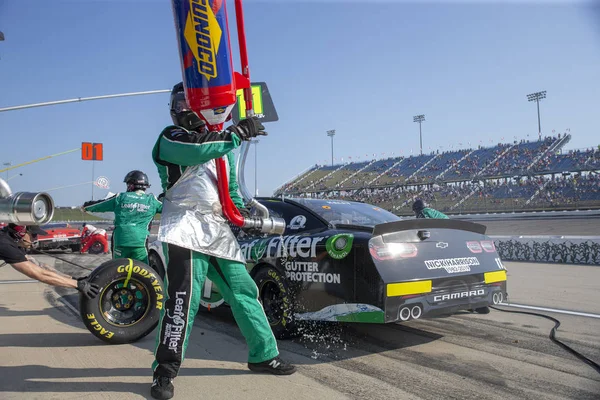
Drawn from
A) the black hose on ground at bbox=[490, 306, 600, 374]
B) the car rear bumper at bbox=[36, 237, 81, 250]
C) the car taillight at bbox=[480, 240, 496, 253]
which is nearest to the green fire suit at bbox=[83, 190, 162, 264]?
the car taillight at bbox=[480, 240, 496, 253]

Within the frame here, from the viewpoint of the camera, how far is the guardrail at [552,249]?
10.5 metres

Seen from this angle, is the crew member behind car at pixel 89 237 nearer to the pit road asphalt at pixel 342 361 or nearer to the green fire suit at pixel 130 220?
the pit road asphalt at pixel 342 361

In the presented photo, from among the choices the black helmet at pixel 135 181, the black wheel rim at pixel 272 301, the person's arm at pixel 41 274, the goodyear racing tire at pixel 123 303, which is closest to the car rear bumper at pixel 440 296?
the black wheel rim at pixel 272 301

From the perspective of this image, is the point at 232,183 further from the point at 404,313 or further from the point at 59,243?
the point at 59,243

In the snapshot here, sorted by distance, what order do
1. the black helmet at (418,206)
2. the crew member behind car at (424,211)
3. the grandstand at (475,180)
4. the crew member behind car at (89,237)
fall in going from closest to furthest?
the crew member behind car at (424,211) → the black helmet at (418,206) → the crew member behind car at (89,237) → the grandstand at (475,180)

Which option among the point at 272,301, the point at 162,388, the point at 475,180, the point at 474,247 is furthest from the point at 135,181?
the point at 475,180

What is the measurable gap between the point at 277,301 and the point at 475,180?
30.9m

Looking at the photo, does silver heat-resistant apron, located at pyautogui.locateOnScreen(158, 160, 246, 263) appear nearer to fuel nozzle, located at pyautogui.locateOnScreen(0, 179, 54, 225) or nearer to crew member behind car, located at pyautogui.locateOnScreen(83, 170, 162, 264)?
fuel nozzle, located at pyautogui.locateOnScreen(0, 179, 54, 225)

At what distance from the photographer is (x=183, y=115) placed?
3.07 metres

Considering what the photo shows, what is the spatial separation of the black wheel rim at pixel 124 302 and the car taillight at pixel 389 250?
7.00 feet

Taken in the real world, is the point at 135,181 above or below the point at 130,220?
above

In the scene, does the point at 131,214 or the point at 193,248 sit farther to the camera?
the point at 131,214

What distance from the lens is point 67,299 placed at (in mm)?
6609

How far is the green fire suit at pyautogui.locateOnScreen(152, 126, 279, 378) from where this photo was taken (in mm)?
2867
